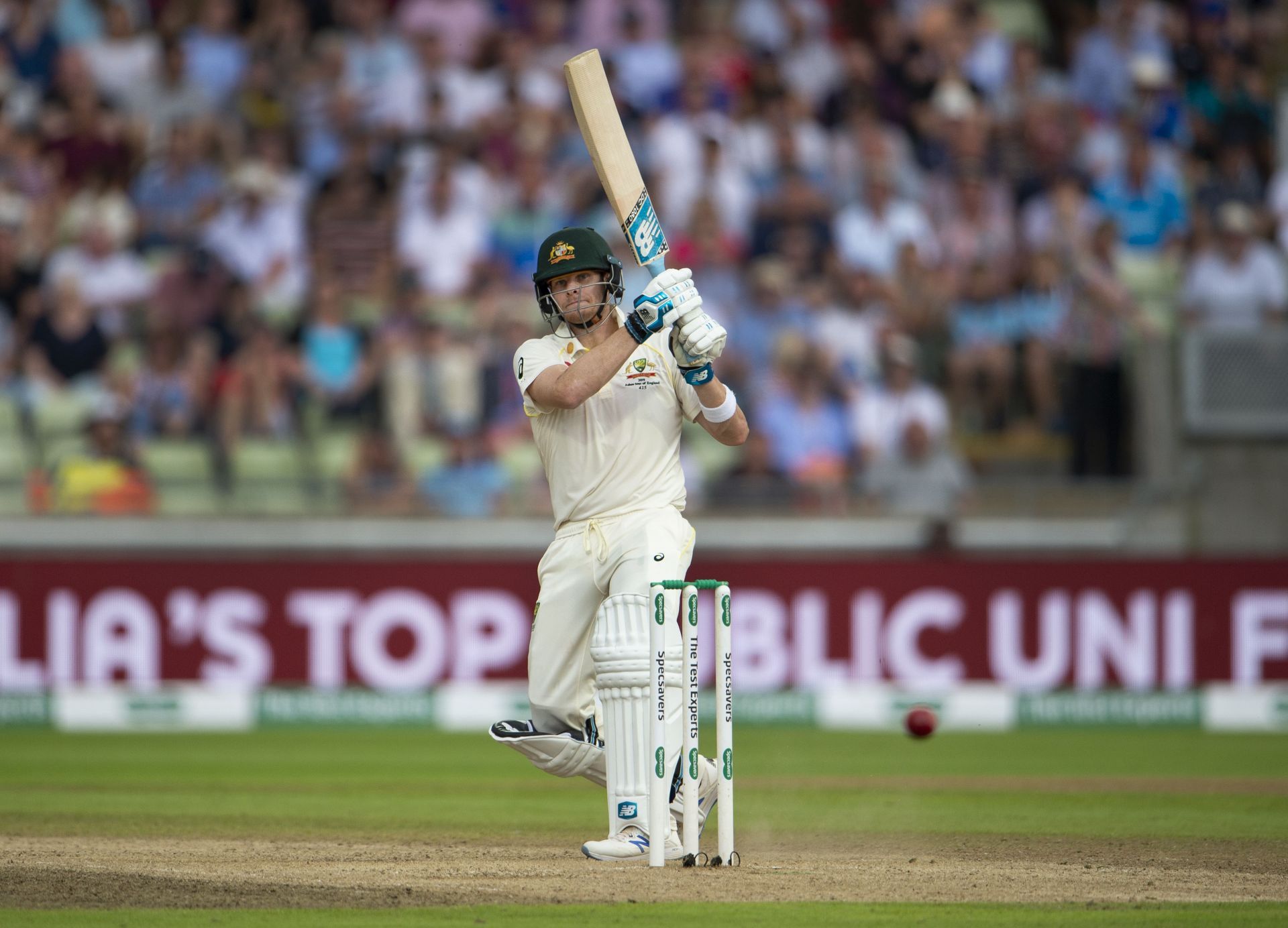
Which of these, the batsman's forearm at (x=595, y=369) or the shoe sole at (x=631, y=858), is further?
the shoe sole at (x=631, y=858)

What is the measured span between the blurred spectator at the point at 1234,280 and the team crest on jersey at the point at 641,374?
274 inches

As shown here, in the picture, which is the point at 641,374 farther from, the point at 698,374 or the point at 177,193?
the point at 177,193

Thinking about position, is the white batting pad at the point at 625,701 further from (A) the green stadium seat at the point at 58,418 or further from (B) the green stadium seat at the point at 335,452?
(A) the green stadium seat at the point at 58,418

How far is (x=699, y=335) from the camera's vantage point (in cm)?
541

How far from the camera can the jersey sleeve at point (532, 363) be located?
18.7ft

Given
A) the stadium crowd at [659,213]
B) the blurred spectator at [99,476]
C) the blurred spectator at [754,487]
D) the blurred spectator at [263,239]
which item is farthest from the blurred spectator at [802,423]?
the blurred spectator at [99,476]

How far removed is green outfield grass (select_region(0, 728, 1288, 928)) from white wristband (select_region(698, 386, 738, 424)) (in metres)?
1.46

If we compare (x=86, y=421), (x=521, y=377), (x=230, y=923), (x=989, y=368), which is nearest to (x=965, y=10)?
(x=989, y=368)

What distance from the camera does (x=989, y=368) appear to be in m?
11.7

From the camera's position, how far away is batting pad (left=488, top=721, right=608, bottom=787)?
18.7 feet

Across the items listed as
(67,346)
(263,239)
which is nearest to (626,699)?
(67,346)

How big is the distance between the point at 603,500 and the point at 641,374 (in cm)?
39

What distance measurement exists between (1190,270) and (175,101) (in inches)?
279

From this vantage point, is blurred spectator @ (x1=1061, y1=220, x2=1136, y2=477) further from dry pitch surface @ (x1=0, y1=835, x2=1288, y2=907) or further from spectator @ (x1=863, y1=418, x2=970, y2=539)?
dry pitch surface @ (x1=0, y1=835, x2=1288, y2=907)
